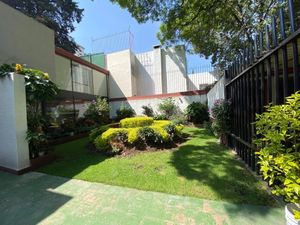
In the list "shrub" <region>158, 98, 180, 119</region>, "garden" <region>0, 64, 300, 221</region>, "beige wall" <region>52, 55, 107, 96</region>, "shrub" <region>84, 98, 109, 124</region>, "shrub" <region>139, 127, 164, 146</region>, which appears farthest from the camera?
"shrub" <region>158, 98, 180, 119</region>

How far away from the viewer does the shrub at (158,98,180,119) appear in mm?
12613

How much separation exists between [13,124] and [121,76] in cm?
1160

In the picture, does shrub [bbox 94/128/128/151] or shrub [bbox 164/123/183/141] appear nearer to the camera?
shrub [bbox 94/128/128/151]

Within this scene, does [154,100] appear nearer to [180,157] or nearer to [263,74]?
[180,157]

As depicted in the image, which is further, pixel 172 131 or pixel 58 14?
pixel 58 14

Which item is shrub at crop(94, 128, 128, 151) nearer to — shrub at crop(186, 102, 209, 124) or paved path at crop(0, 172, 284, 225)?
paved path at crop(0, 172, 284, 225)

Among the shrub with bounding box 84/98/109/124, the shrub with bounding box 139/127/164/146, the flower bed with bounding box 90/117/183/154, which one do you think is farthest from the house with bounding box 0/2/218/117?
the shrub with bounding box 139/127/164/146

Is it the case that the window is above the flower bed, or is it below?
above

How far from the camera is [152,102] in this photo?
13.7 metres

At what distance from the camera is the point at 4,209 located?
2.92 m

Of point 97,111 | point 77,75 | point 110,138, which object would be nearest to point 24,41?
point 77,75

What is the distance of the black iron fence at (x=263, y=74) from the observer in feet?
7.50

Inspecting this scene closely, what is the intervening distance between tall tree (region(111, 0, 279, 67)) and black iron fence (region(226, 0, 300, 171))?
455cm

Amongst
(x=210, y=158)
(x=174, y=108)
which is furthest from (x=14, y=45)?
(x=174, y=108)
